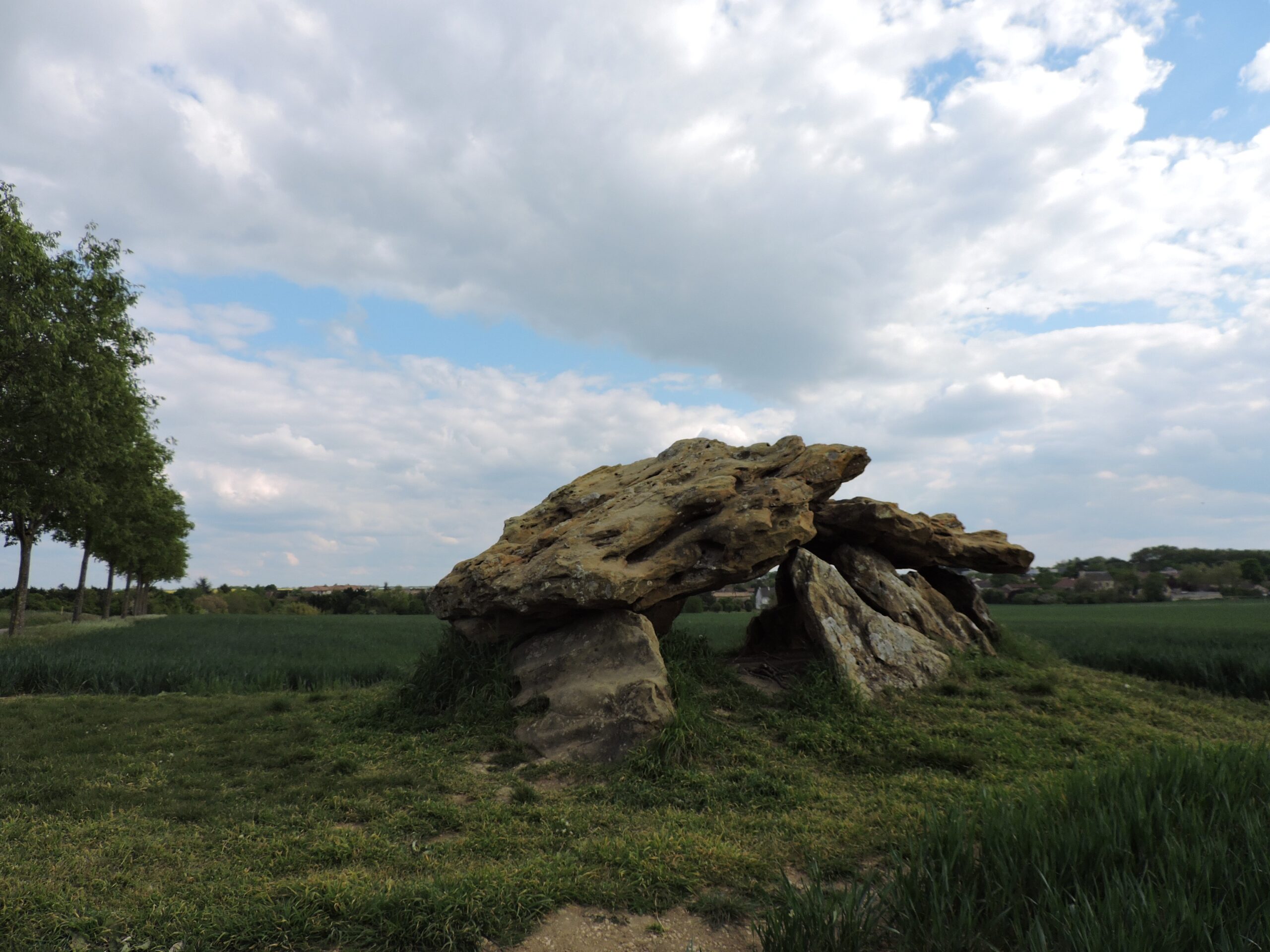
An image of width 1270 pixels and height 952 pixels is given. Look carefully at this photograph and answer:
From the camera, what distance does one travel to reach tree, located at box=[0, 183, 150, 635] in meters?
17.1

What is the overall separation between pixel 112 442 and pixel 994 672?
25.1m

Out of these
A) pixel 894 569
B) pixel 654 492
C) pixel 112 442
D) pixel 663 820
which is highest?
pixel 112 442

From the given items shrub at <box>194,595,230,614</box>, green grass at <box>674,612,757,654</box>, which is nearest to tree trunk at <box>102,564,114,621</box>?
shrub at <box>194,595,230,614</box>

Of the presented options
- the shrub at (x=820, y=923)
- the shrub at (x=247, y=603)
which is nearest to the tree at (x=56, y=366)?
the shrub at (x=820, y=923)

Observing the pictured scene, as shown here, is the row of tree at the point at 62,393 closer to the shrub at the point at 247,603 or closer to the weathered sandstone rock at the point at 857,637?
the weathered sandstone rock at the point at 857,637

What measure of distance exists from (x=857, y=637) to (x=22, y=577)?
28175mm

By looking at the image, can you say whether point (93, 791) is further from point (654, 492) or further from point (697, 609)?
point (697, 609)

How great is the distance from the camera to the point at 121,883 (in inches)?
187

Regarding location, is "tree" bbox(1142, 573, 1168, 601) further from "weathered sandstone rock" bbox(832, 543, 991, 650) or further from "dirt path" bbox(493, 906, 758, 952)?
"dirt path" bbox(493, 906, 758, 952)

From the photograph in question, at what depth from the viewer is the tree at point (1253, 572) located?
6450 centimetres

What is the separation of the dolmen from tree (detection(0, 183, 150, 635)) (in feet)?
47.4

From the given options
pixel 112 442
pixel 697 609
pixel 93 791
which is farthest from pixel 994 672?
pixel 697 609

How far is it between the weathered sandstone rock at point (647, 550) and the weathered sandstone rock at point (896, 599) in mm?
1740

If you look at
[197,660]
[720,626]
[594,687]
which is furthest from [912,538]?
[720,626]
